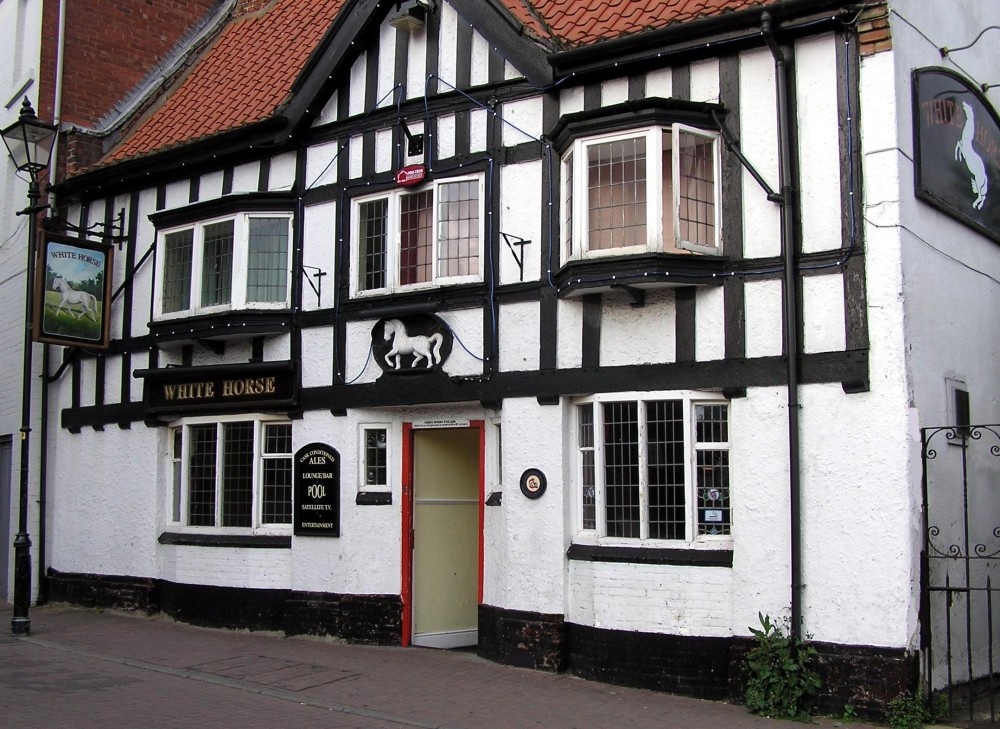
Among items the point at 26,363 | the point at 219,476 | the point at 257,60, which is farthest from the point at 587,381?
the point at 257,60

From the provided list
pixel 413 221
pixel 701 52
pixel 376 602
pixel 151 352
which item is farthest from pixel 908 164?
pixel 151 352

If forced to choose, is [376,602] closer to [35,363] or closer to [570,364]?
[570,364]

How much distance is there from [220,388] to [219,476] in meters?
1.23

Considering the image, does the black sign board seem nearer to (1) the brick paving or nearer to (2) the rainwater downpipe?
(1) the brick paving

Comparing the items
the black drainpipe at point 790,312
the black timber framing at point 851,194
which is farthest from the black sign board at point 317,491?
the black timber framing at point 851,194

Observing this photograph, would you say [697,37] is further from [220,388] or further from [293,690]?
[220,388]

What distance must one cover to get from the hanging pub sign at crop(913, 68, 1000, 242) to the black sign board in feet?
25.1

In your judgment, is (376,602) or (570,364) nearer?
(570,364)

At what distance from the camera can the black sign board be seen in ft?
44.5

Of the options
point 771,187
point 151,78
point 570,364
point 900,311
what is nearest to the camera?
point 900,311

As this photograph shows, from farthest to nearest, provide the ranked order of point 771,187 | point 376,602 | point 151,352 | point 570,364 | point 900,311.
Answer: point 151,352, point 376,602, point 570,364, point 771,187, point 900,311

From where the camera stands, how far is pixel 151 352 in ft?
51.8

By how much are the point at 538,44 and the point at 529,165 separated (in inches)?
52.3

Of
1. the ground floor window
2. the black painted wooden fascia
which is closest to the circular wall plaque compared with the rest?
the ground floor window
